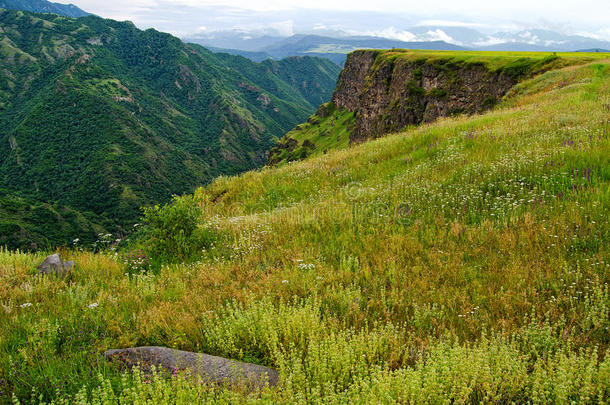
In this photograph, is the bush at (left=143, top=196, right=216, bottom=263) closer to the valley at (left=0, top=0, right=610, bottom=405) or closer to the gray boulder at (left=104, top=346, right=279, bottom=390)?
the valley at (left=0, top=0, right=610, bottom=405)

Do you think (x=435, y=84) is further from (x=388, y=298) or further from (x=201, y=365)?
(x=201, y=365)

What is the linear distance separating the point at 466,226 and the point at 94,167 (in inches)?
8962

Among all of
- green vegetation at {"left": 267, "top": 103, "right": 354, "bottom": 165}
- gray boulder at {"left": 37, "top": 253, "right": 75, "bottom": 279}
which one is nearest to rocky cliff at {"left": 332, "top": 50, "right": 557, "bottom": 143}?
gray boulder at {"left": 37, "top": 253, "right": 75, "bottom": 279}

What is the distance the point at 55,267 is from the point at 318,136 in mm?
155618

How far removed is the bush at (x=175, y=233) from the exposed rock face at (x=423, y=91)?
3226 centimetres

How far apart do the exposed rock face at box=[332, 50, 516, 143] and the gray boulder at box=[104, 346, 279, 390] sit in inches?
1364

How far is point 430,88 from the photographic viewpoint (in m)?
54.4

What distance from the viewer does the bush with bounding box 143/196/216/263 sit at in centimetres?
682

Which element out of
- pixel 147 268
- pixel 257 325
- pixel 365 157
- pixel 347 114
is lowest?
pixel 147 268

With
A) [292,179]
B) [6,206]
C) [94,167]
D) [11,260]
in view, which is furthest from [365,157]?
[94,167]

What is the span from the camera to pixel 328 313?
4.02m

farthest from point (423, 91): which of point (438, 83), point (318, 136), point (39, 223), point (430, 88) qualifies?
point (39, 223)

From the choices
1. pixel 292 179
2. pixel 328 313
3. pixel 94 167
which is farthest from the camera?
pixel 94 167

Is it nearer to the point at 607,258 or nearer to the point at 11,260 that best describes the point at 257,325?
the point at 607,258
